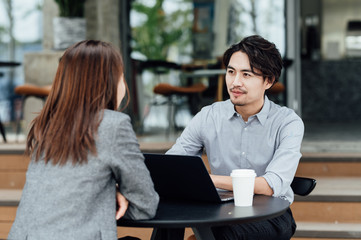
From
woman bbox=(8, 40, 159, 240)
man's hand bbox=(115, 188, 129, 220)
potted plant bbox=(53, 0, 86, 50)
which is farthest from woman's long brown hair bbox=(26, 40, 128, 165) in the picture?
potted plant bbox=(53, 0, 86, 50)

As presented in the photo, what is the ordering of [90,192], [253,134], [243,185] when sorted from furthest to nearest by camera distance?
1. [253,134]
2. [243,185]
3. [90,192]

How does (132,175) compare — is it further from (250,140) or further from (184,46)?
(184,46)

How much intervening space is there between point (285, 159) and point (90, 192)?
0.84 m

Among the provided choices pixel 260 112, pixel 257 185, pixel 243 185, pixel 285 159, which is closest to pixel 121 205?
pixel 243 185

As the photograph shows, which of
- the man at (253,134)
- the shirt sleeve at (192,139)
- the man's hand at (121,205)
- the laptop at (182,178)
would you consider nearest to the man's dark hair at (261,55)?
the man at (253,134)

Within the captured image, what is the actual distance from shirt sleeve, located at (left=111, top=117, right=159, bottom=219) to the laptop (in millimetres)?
165

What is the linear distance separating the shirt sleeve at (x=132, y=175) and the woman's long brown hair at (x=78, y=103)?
0.07 meters

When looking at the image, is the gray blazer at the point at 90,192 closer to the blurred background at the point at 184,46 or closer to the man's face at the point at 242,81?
the man's face at the point at 242,81

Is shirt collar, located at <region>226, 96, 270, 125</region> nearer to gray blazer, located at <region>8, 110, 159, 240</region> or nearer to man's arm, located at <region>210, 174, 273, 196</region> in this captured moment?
man's arm, located at <region>210, 174, 273, 196</region>

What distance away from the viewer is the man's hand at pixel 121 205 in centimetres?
170

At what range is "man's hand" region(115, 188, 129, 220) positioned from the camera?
1.70 m

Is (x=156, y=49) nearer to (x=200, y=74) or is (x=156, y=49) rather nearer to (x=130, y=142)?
(x=200, y=74)

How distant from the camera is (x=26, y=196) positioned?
66.8 inches

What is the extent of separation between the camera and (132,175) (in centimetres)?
166
